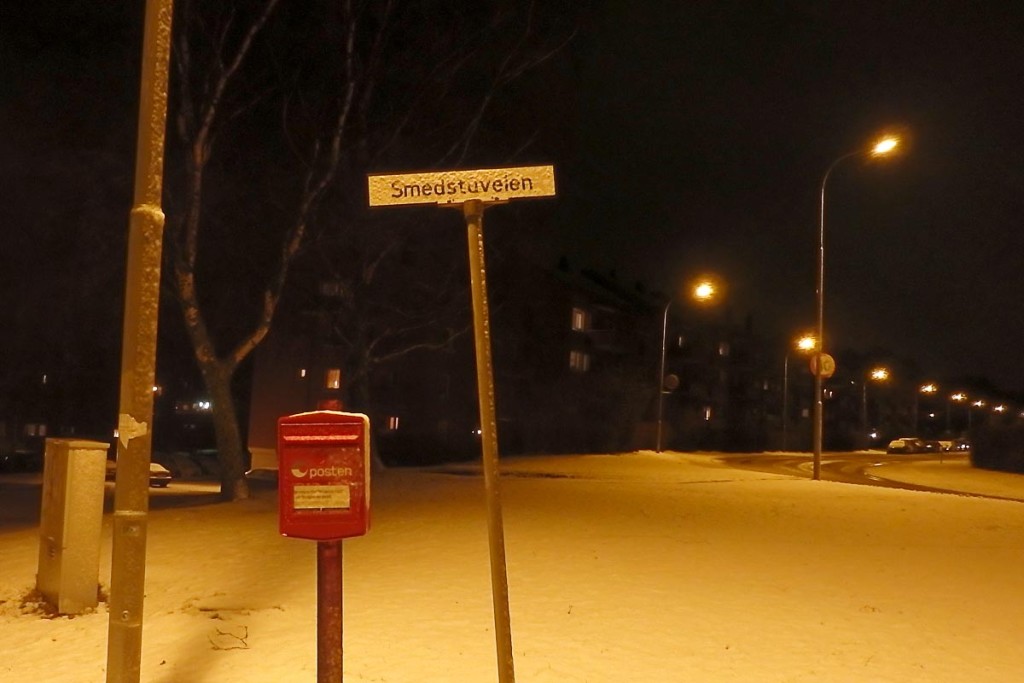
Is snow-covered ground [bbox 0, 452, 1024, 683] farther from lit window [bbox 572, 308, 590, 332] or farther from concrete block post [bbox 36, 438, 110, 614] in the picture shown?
lit window [bbox 572, 308, 590, 332]

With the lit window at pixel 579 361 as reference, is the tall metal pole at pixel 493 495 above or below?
below

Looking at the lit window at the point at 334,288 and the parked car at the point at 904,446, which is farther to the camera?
the parked car at the point at 904,446

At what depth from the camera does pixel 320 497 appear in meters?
4.99

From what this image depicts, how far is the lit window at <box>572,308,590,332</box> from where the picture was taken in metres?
67.9

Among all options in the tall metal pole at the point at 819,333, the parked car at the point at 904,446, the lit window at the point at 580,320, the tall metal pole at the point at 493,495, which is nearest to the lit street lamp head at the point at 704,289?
the tall metal pole at the point at 819,333

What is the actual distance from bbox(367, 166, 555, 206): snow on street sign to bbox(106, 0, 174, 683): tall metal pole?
1206 mm

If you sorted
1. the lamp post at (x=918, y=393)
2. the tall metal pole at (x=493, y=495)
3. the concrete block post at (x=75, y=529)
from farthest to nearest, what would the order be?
the lamp post at (x=918, y=393) < the concrete block post at (x=75, y=529) < the tall metal pole at (x=493, y=495)

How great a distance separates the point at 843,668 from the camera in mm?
6859

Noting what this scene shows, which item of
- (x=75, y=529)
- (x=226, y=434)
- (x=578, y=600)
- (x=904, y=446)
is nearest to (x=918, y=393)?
(x=904, y=446)

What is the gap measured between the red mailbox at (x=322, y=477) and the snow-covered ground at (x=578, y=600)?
173cm

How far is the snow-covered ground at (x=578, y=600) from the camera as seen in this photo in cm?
675

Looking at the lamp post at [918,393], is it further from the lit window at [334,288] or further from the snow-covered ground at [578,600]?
the snow-covered ground at [578,600]

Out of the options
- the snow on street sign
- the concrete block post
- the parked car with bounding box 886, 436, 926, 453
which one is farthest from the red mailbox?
the parked car with bounding box 886, 436, 926, 453

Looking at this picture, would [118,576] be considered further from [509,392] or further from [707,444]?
→ [707,444]
